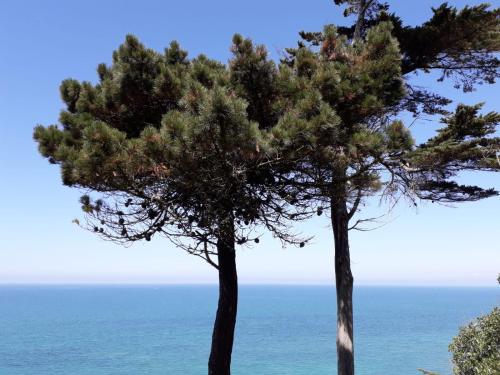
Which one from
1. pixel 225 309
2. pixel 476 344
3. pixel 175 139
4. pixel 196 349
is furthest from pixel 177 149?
pixel 196 349

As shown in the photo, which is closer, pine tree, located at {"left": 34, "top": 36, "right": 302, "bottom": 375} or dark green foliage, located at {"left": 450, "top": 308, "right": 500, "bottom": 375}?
pine tree, located at {"left": 34, "top": 36, "right": 302, "bottom": 375}

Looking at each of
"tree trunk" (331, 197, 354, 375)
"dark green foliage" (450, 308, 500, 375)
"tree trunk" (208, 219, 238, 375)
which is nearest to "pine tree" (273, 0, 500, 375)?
"tree trunk" (331, 197, 354, 375)

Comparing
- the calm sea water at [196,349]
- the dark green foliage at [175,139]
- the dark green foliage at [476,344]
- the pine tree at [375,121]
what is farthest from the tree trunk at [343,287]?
the calm sea water at [196,349]

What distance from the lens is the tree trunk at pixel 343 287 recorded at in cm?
926

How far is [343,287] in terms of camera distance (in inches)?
378

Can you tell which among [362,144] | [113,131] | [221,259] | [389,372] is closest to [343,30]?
[362,144]

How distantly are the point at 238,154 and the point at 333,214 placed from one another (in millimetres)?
3965

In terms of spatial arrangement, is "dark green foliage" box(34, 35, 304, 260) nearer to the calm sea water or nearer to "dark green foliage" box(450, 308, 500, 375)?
"dark green foliage" box(450, 308, 500, 375)

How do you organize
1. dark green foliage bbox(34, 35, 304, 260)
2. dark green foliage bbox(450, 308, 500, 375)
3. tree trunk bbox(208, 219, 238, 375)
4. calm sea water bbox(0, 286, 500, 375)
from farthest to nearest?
calm sea water bbox(0, 286, 500, 375) → dark green foliage bbox(450, 308, 500, 375) → tree trunk bbox(208, 219, 238, 375) → dark green foliage bbox(34, 35, 304, 260)

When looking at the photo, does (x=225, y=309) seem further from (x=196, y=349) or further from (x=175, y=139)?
(x=196, y=349)

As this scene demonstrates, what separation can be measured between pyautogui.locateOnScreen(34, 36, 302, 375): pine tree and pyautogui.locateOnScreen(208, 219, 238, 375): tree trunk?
2cm

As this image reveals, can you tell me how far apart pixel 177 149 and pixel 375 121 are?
4.11 m

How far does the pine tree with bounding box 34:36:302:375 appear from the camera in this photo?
20.7 ft

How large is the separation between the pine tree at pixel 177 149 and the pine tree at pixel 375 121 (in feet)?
2.44
